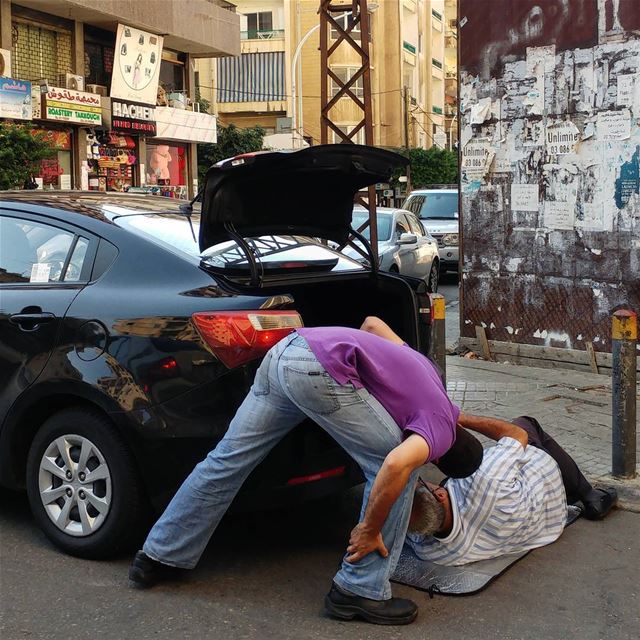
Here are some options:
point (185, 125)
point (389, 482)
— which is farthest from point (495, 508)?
point (185, 125)

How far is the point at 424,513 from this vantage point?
3.87 m

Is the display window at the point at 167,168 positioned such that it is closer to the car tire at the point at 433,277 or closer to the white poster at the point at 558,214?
the car tire at the point at 433,277

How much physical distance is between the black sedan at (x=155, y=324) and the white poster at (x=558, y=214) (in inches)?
149

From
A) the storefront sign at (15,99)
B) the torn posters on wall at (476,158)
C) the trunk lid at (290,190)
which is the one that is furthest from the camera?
the storefront sign at (15,99)

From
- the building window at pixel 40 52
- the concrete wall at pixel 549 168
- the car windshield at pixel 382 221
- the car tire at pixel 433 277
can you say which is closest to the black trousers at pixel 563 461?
the concrete wall at pixel 549 168

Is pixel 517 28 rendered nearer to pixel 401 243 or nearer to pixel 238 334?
pixel 238 334

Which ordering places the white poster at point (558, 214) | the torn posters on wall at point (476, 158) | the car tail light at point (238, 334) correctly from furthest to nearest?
the torn posters on wall at point (476, 158), the white poster at point (558, 214), the car tail light at point (238, 334)

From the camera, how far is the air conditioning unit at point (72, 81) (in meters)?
26.0

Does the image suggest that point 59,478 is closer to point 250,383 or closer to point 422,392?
point 250,383

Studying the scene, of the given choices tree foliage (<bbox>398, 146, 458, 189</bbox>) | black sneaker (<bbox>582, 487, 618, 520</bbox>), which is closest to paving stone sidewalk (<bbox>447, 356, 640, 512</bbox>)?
black sneaker (<bbox>582, 487, 618, 520</bbox>)

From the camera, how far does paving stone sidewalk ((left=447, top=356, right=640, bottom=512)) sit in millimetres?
5551

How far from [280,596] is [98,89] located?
25.9 metres

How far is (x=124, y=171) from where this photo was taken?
2906 centimetres

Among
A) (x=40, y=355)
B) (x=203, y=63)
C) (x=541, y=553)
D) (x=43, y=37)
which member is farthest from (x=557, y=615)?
(x=203, y=63)
